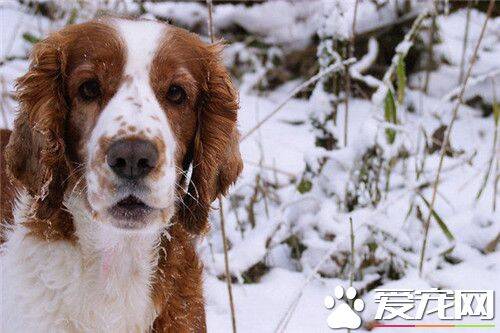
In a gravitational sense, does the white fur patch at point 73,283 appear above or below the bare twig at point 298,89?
below

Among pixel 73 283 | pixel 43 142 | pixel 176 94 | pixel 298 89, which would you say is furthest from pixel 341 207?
pixel 43 142

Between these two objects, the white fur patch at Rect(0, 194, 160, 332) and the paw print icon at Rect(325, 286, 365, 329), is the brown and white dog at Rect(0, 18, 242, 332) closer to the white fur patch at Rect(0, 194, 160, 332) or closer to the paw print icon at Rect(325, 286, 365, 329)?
the white fur patch at Rect(0, 194, 160, 332)

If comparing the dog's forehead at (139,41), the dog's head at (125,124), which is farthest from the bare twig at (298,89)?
the dog's forehead at (139,41)

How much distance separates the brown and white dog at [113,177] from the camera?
2434 mm

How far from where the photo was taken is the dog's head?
7.80 feet

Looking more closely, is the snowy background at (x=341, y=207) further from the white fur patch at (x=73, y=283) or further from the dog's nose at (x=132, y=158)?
the dog's nose at (x=132, y=158)

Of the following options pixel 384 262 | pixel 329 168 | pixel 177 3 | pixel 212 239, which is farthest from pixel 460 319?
pixel 177 3

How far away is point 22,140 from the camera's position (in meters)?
2.69

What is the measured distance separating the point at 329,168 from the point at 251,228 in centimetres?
52

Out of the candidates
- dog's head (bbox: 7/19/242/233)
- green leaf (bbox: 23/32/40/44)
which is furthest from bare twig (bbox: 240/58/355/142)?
green leaf (bbox: 23/32/40/44)

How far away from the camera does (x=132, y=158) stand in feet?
7.60

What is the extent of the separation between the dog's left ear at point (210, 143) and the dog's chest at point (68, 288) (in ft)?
0.87

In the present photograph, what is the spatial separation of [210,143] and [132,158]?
53cm

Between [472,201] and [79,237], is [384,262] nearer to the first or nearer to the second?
[472,201]
